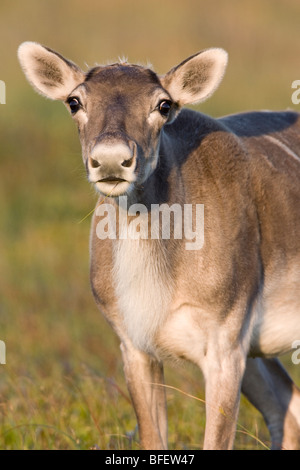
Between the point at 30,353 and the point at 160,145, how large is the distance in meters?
5.09

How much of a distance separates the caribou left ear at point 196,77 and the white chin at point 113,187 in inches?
35.1

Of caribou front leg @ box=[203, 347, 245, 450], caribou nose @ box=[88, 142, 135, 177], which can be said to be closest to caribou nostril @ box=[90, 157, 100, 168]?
caribou nose @ box=[88, 142, 135, 177]

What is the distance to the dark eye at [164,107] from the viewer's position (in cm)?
519

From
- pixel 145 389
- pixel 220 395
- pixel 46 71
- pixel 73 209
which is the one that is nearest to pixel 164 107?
pixel 46 71

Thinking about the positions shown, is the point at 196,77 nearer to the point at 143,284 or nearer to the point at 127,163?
the point at 127,163

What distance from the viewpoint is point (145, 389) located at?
19.2 ft

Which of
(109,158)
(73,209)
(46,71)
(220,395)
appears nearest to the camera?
(109,158)

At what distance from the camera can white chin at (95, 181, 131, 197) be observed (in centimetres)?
479

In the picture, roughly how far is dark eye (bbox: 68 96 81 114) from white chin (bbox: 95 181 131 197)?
25.8 inches

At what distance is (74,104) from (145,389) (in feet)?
6.22

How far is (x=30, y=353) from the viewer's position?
9.98m

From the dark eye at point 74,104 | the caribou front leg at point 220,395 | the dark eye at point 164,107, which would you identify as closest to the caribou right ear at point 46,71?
the dark eye at point 74,104

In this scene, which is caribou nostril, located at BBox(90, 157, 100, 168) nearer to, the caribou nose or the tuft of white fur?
the caribou nose
